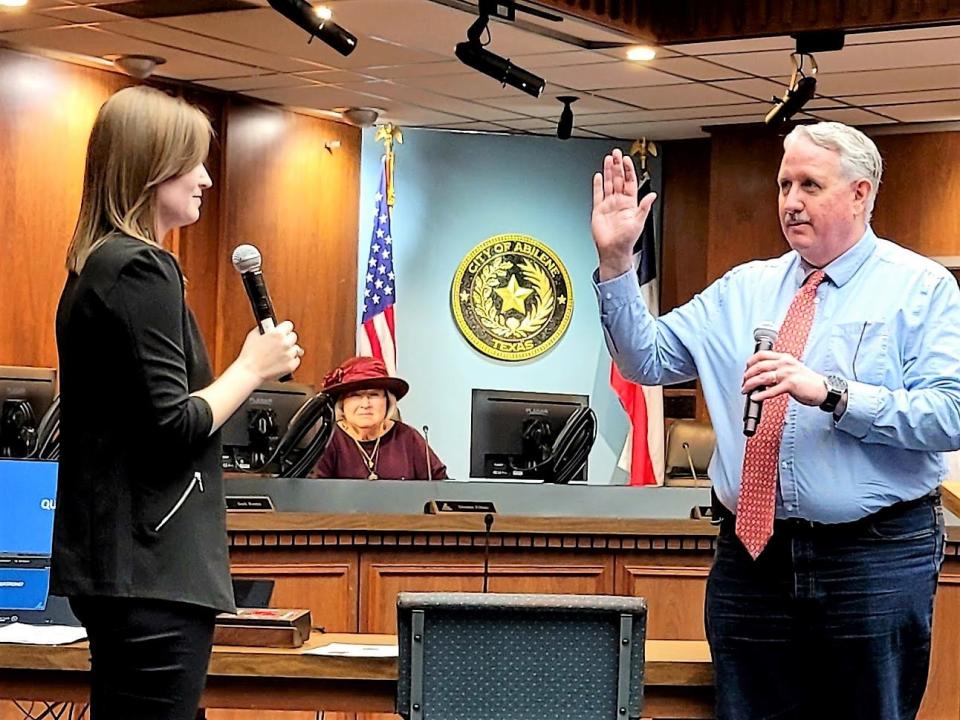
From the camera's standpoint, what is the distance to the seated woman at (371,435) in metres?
6.29

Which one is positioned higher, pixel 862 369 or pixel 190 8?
pixel 190 8

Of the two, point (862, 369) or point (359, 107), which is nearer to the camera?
point (862, 369)

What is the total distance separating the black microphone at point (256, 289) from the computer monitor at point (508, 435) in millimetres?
3642

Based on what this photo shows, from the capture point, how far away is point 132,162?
2039mm

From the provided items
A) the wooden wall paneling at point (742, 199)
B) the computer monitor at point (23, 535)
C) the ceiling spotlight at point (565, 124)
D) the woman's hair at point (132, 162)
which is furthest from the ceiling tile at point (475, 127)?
the woman's hair at point (132, 162)

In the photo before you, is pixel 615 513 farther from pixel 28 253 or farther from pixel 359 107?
pixel 359 107

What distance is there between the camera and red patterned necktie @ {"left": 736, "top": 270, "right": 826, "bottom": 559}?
2557 mm

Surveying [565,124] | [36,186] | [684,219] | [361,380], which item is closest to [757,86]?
[565,124]

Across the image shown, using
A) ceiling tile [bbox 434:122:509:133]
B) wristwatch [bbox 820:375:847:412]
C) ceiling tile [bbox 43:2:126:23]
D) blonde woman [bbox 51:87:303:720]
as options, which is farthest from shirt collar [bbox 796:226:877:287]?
ceiling tile [bbox 434:122:509:133]

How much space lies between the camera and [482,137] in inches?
365

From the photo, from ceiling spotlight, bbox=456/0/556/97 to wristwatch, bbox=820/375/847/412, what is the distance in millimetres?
3521

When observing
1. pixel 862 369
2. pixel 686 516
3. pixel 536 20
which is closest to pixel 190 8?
pixel 536 20

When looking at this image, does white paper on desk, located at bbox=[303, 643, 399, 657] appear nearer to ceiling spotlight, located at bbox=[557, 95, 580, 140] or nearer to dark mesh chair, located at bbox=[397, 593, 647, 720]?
dark mesh chair, located at bbox=[397, 593, 647, 720]

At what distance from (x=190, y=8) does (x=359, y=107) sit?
2253mm
